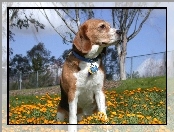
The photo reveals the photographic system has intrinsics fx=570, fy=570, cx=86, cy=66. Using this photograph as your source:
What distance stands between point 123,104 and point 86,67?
2.63 ft

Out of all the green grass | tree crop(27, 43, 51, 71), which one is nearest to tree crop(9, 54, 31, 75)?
tree crop(27, 43, 51, 71)

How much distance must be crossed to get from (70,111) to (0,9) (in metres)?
1.31

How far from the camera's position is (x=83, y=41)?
19.1 ft

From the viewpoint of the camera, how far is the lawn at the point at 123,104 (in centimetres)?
619

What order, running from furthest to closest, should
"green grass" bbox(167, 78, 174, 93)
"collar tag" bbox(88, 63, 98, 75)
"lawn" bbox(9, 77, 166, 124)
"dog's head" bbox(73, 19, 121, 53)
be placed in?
"green grass" bbox(167, 78, 174, 93) → "lawn" bbox(9, 77, 166, 124) → "collar tag" bbox(88, 63, 98, 75) → "dog's head" bbox(73, 19, 121, 53)

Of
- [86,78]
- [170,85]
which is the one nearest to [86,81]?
[86,78]

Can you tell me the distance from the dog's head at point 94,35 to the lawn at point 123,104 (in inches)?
30.4

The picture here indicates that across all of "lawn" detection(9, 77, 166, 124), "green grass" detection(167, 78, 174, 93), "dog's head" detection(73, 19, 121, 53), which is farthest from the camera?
"green grass" detection(167, 78, 174, 93)

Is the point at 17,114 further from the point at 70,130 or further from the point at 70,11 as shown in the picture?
the point at 70,11

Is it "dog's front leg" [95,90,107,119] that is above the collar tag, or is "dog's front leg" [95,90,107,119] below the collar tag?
below

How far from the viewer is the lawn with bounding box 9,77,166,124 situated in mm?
6191

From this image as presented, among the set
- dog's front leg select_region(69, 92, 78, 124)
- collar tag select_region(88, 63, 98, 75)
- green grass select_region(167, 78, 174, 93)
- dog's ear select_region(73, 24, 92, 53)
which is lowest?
dog's front leg select_region(69, 92, 78, 124)

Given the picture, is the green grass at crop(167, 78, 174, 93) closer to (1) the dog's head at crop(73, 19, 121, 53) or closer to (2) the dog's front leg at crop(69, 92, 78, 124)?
(1) the dog's head at crop(73, 19, 121, 53)

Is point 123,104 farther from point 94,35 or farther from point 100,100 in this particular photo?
point 94,35
